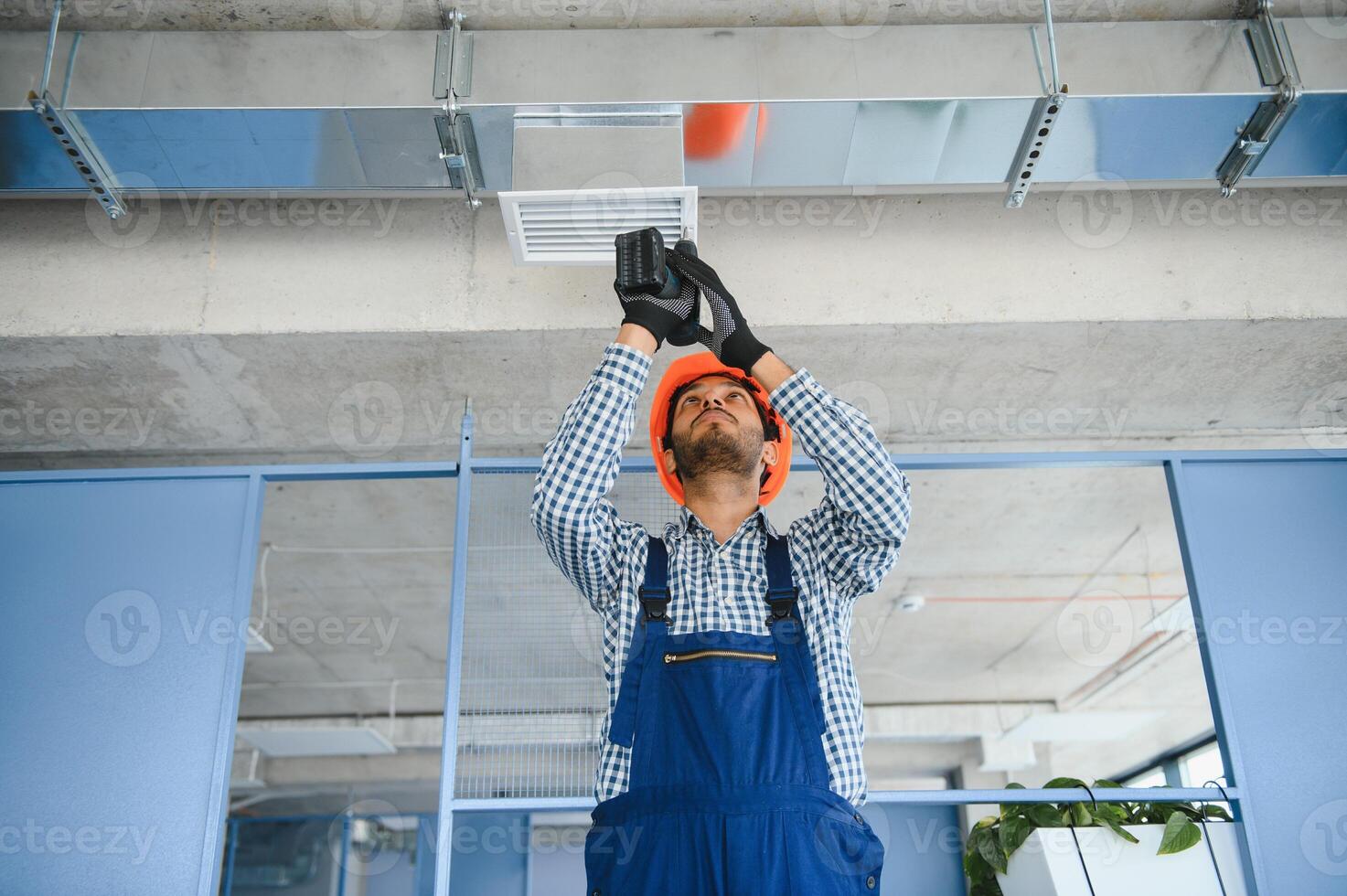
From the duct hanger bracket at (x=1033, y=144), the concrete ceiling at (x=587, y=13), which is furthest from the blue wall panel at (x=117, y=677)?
the duct hanger bracket at (x=1033, y=144)

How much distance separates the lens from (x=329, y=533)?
480 centimetres

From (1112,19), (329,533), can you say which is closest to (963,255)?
(1112,19)

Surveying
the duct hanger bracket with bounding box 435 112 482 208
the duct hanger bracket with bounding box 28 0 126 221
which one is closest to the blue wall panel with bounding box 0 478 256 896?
the duct hanger bracket with bounding box 28 0 126 221

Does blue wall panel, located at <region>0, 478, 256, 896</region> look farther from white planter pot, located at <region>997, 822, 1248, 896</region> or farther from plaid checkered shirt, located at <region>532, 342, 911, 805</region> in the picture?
white planter pot, located at <region>997, 822, 1248, 896</region>

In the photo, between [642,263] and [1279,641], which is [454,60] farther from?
[1279,641]

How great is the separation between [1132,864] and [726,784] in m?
1.77

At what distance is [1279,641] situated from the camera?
2.83m

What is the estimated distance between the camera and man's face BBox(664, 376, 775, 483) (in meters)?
1.98

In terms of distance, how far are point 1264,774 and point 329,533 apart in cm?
377

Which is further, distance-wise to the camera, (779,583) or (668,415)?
(668,415)

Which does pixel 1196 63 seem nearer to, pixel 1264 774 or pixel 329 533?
pixel 1264 774

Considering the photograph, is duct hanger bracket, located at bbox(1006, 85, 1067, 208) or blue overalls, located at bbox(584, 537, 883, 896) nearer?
blue overalls, located at bbox(584, 537, 883, 896)

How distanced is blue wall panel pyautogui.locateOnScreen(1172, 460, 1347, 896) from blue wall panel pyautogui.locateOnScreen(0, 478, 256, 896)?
2616 millimetres

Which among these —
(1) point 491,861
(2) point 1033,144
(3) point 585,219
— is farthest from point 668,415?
(1) point 491,861
